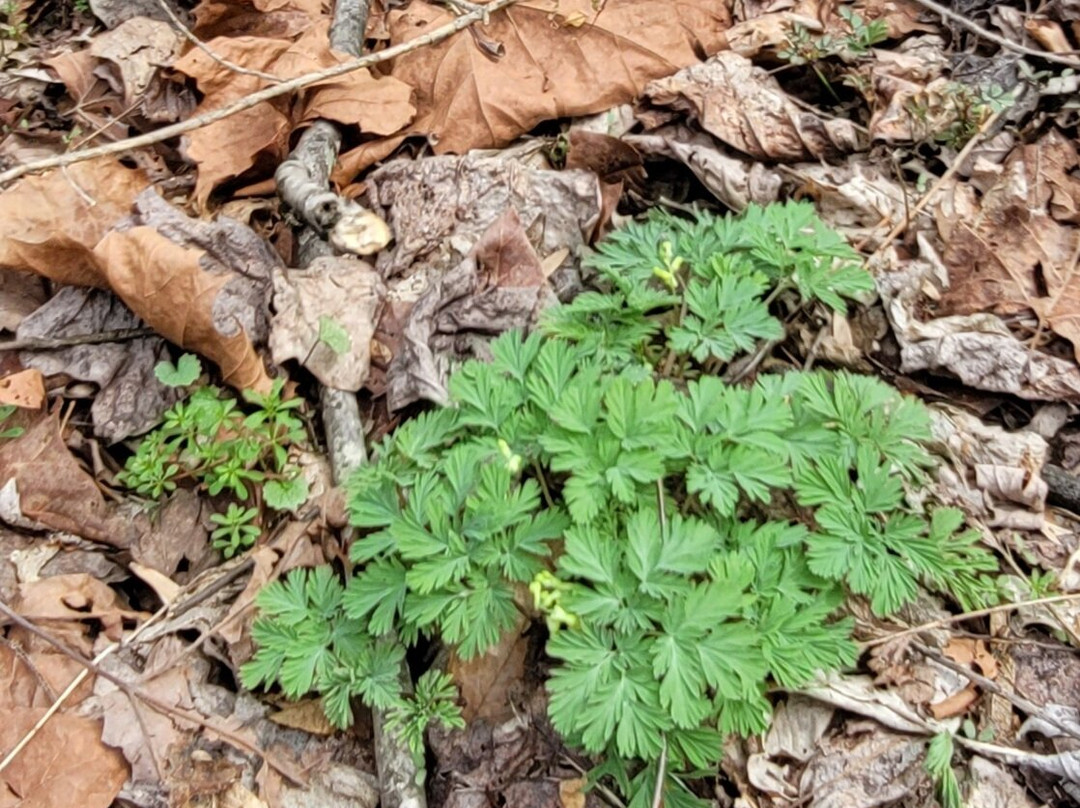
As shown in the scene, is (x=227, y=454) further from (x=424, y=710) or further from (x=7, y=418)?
(x=424, y=710)

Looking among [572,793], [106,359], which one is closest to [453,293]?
[106,359]

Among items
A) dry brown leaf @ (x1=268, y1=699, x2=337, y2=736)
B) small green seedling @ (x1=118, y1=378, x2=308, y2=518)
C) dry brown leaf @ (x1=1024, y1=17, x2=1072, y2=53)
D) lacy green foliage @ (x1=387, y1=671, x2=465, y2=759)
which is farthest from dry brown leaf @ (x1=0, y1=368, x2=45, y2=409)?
dry brown leaf @ (x1=1024, y1=17, x2=1072, y2=53)

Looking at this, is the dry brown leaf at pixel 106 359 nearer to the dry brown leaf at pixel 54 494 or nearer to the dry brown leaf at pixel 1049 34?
the dry brown leaf at pixel 54 494

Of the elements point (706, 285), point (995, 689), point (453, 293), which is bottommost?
point (995, 689)

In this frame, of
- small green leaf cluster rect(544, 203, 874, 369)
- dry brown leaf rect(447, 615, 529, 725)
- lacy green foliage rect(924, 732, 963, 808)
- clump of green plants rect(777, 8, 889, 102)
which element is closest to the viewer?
lacy green foliage rect(924, 732, 963, 808)

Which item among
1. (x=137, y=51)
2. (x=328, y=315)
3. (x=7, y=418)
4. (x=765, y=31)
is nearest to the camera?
(x=7, y=418)

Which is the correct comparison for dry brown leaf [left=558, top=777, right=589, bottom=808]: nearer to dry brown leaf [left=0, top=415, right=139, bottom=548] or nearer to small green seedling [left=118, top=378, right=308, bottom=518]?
small green seedling [left=118, top=378, right=308, bottom=518]
